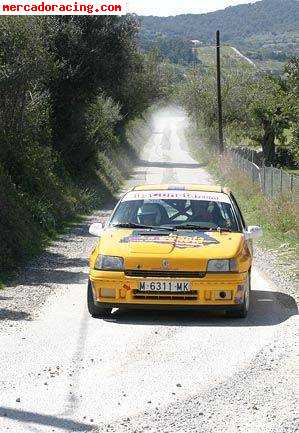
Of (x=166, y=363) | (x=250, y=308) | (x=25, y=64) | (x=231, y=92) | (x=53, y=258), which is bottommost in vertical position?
(x=231, y=92)

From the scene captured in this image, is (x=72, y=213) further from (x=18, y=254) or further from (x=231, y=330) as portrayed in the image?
(x=231, y=330)

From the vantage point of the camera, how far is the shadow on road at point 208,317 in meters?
9.98

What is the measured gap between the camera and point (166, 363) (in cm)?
796

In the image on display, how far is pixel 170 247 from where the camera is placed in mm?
10180

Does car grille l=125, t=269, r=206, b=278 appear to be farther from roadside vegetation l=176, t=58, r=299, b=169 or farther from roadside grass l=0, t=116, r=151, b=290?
roadside vegetation l=176, t=58, r=299, b=169

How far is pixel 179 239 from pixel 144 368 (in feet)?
9.90

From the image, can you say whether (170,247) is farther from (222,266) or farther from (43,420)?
(43,420)

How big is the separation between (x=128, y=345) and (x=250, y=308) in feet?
8.90

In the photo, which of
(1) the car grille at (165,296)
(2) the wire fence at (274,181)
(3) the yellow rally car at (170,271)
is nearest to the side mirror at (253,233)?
(3) the yellow rally car at (170,271)

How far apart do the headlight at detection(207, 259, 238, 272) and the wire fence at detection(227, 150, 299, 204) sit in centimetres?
1264

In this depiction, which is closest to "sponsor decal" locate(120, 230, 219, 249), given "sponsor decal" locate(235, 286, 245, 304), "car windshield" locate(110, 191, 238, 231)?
"car windshield" locate(110, 191, 238, 231)

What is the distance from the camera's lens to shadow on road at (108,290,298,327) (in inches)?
393

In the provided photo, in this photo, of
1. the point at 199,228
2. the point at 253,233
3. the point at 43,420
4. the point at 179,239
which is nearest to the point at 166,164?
the point at 253,233

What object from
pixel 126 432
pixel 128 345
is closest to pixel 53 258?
pixel 128 345
